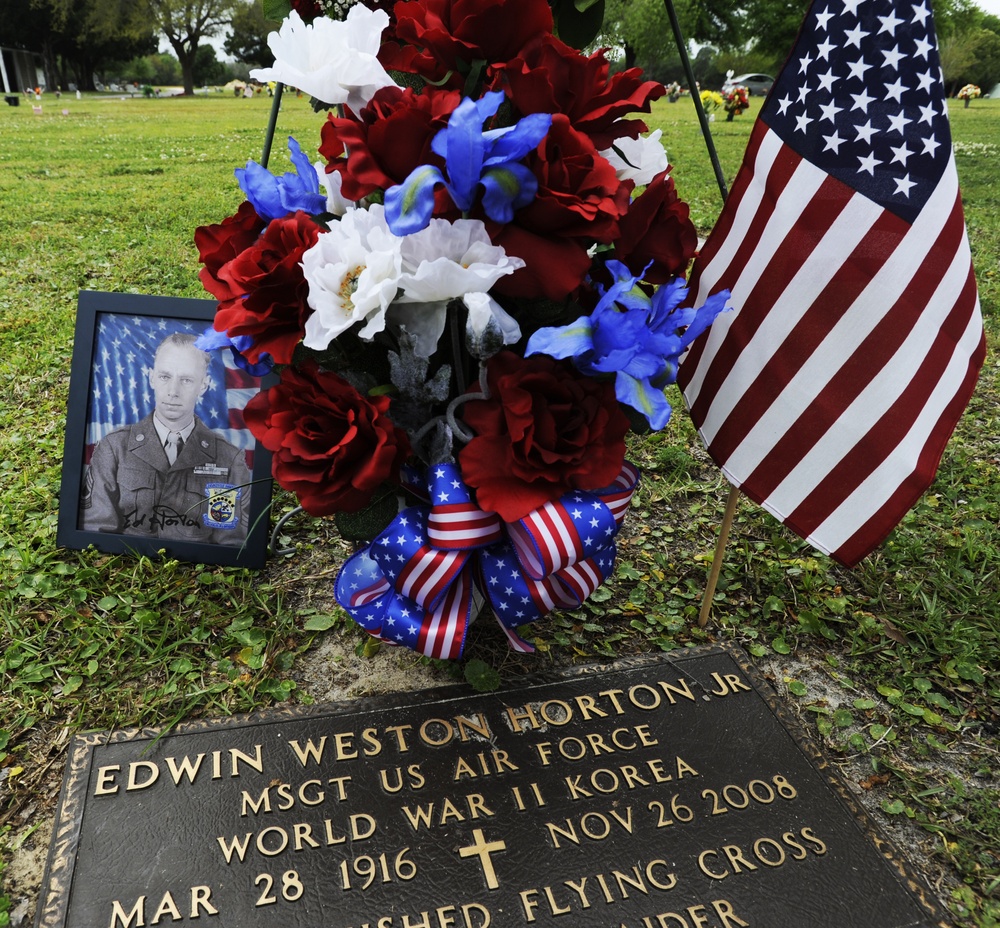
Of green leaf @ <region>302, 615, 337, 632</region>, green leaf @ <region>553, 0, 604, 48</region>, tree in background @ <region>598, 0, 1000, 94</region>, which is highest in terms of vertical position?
tree in background @ <region>598, 0, 1000, 94</region>

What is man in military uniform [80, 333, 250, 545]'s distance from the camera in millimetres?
2203

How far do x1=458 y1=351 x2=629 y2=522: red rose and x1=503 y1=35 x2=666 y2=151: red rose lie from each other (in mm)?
458

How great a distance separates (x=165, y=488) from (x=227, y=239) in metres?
0.87

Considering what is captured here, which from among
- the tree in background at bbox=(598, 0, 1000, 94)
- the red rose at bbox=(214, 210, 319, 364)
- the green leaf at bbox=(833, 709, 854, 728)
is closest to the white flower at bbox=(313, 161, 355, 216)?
the red rose at bbox=(214, 210, 319, 364)

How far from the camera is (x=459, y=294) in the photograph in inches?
55.5

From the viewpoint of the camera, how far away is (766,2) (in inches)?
923

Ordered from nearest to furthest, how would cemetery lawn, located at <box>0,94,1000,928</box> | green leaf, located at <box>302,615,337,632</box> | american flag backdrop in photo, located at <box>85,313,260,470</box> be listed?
cemetery lawn, located at <box>0,94,1000,928</box>
green leaf, located at <box>302,615,337,632</box>
american flag backdrop in photo, located at <box>85,313,260,470</box>

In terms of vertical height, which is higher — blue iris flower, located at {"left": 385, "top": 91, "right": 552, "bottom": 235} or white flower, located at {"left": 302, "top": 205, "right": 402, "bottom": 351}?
blue iris flower, located at {"left": 385, "top": 91, "right": 552, "bottom": 235}

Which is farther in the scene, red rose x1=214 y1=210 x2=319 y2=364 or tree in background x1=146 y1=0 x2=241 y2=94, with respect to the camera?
tree in background x1=146 y1=0 x2=241 y2=94

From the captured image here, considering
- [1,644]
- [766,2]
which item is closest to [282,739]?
[1,644]

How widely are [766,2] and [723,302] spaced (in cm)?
2678

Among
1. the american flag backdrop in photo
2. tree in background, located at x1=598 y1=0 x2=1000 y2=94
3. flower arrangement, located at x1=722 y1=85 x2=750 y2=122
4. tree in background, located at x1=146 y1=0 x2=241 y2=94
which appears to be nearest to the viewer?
the american flag backdrop in photo

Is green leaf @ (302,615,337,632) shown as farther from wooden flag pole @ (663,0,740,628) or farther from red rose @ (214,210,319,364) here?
wooden flag pole @ (663,0,740,628)

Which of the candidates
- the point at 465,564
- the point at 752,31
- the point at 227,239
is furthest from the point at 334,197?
the point at 752,31
